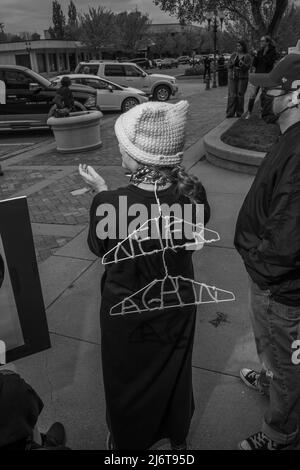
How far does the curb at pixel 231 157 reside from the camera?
7.07 m

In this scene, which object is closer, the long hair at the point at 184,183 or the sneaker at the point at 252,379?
the long hair at the point at 184,183

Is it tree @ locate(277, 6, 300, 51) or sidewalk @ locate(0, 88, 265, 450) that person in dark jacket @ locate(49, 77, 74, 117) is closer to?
sidewalk @ locate(0, 88, 265, 450)

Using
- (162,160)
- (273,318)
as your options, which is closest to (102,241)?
(162,160)

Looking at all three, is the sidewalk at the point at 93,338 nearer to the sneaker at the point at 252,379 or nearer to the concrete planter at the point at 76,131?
the sneaker at the point at 252,379

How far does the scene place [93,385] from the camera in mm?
2832

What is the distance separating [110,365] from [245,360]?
1.36 m

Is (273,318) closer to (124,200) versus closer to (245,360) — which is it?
(124,200)

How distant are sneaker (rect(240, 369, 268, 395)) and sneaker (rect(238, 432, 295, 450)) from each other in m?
0.43

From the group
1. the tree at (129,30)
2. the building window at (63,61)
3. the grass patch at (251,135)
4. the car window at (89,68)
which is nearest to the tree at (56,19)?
the building window at (63,61)

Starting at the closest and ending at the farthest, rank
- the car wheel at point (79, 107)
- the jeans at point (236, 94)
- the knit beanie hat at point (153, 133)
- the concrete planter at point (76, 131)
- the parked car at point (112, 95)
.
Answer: the knit beanie hat at point (153, 133) → the concrete planter at point (76, 131) → the jeans at point (236, 94) → the car wheel at point (79, 107) → the parked car at point (112, 95)

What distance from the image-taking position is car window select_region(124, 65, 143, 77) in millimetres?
18719

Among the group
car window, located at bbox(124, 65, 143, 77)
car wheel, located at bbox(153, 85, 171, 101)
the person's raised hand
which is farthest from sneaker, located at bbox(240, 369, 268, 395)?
car window, located at bbox(124, 65, 143, 77)

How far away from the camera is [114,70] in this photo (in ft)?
61.0

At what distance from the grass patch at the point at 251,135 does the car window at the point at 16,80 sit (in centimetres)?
655
